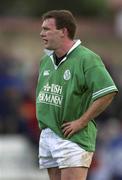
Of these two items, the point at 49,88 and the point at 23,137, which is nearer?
the point at 49,88

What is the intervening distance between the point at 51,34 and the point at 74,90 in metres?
0.56

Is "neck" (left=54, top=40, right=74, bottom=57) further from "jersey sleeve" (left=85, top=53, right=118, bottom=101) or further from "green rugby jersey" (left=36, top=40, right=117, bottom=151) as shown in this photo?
"jersey sleeve" (left=85, top=53, right=118, bottom=101)

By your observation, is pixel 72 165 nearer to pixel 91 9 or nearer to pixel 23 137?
pixel 23 137

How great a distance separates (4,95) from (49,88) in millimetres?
11756

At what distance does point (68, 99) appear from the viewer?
966cm

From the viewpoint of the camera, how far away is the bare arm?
9578 mm

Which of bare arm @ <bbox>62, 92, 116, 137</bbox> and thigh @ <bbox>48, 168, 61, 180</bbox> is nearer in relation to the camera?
bare arm @ <bbox>62, 92, 116, 137</bbox>

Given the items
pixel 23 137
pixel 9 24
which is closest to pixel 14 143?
pixel 23 137

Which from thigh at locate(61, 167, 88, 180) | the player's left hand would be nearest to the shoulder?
the player's left hand

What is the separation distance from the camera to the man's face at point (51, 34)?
32.0 feet

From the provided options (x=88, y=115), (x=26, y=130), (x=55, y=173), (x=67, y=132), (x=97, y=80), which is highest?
(x=97, y=80)

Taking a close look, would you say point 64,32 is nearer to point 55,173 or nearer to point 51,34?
point 51,34

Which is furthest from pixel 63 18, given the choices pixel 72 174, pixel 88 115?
pixel 72 174

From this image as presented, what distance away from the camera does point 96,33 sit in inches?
1506
